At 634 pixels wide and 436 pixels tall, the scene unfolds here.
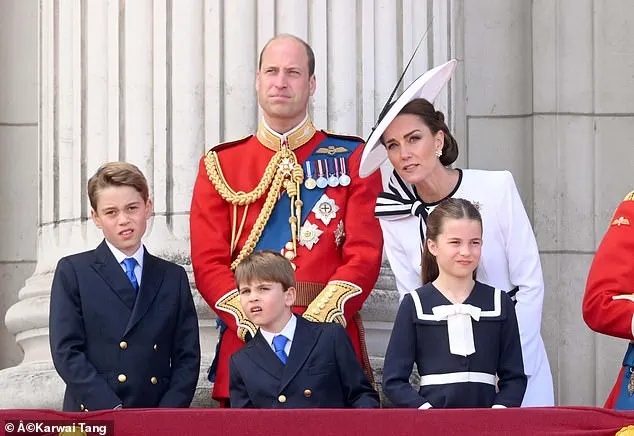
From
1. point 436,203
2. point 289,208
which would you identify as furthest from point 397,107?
point 289,208

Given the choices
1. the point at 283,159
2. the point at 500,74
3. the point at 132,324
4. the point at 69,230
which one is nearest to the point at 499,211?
the point at 283,159

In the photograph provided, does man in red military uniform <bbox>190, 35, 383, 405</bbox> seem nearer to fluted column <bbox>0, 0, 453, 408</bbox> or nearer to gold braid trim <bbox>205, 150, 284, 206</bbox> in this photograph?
gold braid trim <bbox>205, 150, 284, 206</bbox>

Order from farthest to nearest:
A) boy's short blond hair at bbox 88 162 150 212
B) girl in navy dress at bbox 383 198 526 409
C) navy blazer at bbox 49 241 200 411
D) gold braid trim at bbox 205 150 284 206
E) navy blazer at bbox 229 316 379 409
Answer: gold braid trim at bbox 205 150 284 206 → boy's short blond hair at bbox 88 162 150 212 → navy blazer at bbox 49 241 200 411 → navy blazer at bbox 229 316 379 409 → girl in navy dress at bbox 383 198 526 409

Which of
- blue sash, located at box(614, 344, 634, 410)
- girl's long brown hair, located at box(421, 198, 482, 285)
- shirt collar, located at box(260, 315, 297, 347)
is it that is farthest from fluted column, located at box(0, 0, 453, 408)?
blue sash, located at box(614, 344, 634, 410)

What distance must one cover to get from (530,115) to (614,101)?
15.4 inches

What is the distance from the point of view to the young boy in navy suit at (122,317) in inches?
225

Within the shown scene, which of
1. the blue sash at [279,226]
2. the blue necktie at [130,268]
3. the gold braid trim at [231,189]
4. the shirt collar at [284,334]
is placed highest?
the gold braid trim at [231,189]

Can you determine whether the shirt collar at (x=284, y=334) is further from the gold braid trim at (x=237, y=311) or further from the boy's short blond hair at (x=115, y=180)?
the boy's short blond hair at (x=115, y=180)

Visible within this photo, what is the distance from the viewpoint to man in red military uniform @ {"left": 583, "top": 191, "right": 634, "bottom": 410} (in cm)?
546

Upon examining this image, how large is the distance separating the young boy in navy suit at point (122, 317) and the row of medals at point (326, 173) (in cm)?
61

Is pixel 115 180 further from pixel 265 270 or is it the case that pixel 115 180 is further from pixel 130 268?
pixel 265 270

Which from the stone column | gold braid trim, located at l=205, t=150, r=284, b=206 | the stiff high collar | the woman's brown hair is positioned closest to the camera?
the woman's brown hair

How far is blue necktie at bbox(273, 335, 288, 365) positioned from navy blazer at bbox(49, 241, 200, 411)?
0.35 m

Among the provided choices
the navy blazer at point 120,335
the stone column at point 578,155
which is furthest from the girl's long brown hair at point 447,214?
the stone column at point 578,155
